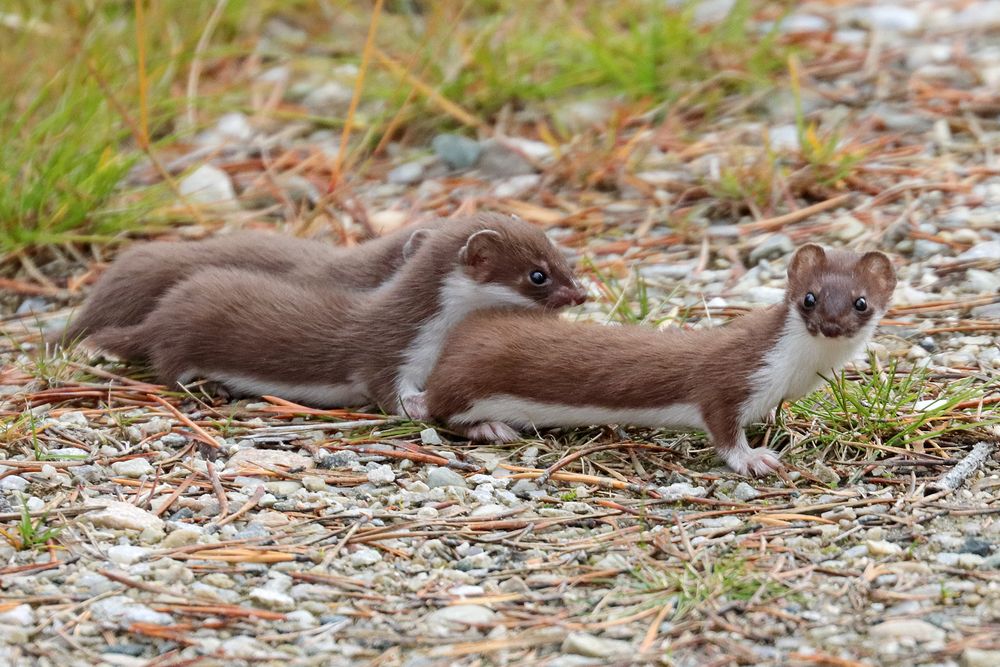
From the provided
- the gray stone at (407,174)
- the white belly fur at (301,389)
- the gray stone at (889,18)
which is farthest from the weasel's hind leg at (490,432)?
the gray stone at (889,18)

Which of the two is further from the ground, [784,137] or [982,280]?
[784,137]

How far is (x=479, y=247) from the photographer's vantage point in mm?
5312

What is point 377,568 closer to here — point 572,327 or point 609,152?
point 572,327

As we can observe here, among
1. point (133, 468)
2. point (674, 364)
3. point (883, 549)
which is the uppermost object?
point (674, 364)

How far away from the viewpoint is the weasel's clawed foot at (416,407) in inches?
203

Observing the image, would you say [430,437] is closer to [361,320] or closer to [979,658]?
[361,320]

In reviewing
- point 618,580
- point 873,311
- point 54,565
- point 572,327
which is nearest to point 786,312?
point 873,311

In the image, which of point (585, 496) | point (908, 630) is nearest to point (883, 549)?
point (908, 630)

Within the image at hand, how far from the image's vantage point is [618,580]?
155 inches

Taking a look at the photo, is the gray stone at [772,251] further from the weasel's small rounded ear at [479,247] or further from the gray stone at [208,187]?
the gray stone at [208,187]

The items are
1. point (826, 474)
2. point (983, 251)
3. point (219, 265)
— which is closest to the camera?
point (826, 474)

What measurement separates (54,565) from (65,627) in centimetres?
36

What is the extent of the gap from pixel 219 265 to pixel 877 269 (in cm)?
267

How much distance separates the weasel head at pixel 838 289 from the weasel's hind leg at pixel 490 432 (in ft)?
3.55
